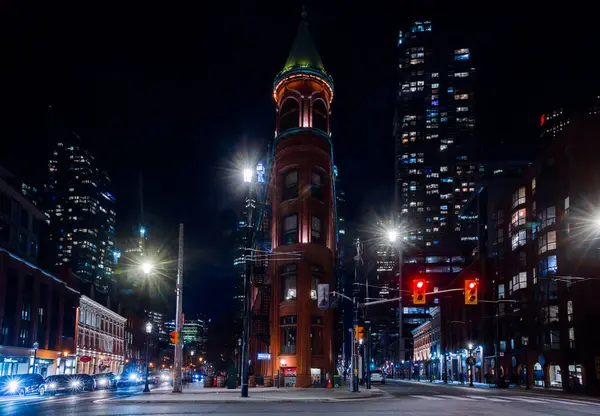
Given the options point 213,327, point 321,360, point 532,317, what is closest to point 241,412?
point 321,360

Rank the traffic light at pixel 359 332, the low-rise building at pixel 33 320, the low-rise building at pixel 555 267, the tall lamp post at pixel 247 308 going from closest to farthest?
the tall lamp post at pixel 247 308
the traffic light at pixel 359 332
the low-rise building at pixel 555 267
the low-rise building at pixel 33 320

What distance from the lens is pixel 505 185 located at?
101 metres

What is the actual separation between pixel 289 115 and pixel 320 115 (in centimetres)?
321

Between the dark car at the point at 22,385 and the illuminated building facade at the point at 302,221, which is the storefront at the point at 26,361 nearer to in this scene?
the dark car at the point at 22,385

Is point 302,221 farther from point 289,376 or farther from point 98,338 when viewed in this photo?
point 98,338

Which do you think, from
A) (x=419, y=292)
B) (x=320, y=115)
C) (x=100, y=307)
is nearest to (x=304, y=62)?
(x=320, y=115)

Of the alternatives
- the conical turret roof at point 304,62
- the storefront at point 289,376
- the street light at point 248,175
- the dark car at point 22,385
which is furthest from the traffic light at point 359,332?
the conical turret roof at point 304,62

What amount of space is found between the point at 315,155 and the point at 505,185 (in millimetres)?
55743

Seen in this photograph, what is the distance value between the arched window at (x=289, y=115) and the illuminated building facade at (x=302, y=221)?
10 centimetres

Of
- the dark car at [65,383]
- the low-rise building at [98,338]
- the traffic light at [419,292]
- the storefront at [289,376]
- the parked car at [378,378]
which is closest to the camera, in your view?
the traffic light at [419,292]

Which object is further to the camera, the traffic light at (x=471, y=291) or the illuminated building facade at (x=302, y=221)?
the illuminated building facade at (x=302, y=221)

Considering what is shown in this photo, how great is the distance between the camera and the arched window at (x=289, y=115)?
59406 mm

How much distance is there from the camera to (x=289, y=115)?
197 ft

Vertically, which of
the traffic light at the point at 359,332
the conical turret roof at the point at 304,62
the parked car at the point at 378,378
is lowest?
the parked car at the point at 378,378
